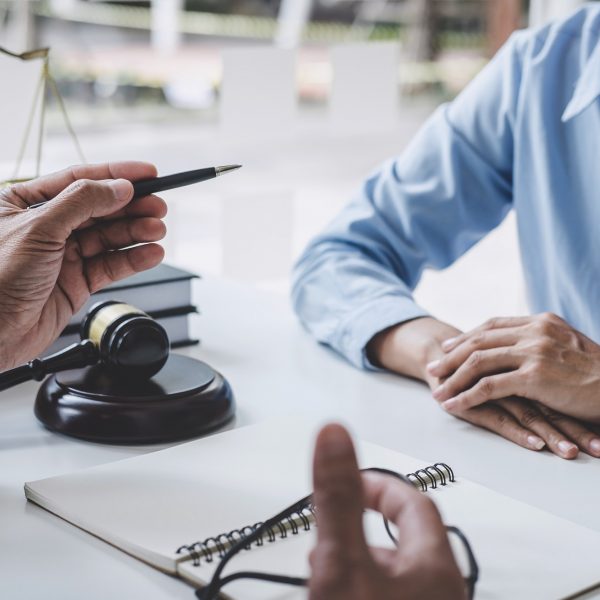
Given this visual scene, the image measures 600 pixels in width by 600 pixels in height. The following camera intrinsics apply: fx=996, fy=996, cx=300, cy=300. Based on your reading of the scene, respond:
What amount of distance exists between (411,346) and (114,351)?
1.12ft

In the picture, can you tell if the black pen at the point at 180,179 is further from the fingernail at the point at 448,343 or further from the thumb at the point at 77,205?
the fingernail at the point at 448,343

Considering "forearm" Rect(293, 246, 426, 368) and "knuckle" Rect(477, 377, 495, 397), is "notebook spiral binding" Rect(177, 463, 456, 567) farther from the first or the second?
"forearm" Rect(293, 246, 426, 368)

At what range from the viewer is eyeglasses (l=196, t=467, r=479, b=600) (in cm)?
64

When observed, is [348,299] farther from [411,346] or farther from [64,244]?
[64,244]

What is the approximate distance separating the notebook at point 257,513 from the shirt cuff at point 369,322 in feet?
0.81

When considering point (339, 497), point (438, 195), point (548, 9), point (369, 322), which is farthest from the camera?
point (548, 9)

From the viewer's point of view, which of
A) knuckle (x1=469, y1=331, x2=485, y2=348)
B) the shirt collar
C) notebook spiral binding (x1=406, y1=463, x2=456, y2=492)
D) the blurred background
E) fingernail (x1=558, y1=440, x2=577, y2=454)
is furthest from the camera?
the blurred background

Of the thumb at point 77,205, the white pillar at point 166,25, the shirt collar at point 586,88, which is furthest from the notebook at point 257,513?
the white pillar at point 166,25

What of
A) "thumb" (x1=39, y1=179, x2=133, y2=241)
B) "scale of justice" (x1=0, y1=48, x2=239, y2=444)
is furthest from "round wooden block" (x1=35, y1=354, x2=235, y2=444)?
"thumb" (x1=39, y1=179, x2=133, y2=241)

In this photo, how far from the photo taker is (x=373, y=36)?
5684mm

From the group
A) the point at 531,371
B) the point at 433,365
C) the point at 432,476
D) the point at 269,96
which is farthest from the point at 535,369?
the point at 269,96

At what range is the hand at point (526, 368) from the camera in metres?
0.97

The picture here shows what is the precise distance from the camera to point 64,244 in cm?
92

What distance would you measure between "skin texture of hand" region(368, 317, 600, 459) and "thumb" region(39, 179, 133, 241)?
0.39m
